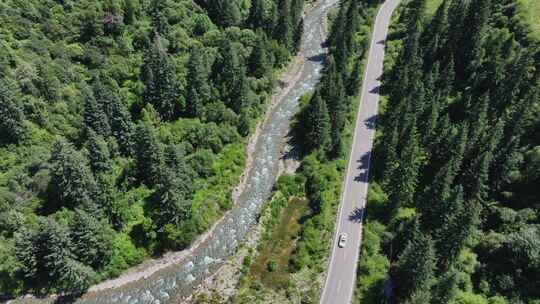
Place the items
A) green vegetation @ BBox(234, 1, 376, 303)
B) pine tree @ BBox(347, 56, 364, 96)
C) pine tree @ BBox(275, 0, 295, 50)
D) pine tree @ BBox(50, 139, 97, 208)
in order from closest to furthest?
pine tree @ BBox(50, 139, 97, 208), green vegetation @ BBox(234, 1, 376, 303), pine tree @ BBox(347, 56, 364, 96), pine tree @ BBox(275, 0, 295, 50)

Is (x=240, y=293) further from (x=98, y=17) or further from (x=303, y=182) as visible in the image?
(x=98, y=17)

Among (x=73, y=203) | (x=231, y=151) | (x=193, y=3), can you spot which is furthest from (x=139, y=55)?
(x=73, y=203)

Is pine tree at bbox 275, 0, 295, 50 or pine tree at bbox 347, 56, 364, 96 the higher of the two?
pine tree at bbox 275, 0, 295, 50

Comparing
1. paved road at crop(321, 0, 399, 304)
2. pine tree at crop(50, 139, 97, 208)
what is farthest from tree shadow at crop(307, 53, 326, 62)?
pine tree at crop(50, 139, 97, 208)

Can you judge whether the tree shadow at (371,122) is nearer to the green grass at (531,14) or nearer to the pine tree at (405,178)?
the pine tree at (405,178)

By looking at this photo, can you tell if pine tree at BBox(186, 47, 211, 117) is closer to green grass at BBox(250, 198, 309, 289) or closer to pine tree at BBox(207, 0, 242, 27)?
pine tree at BBox(207, 0, 242, 27)

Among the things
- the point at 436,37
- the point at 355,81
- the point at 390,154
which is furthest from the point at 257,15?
the point at 390,154
